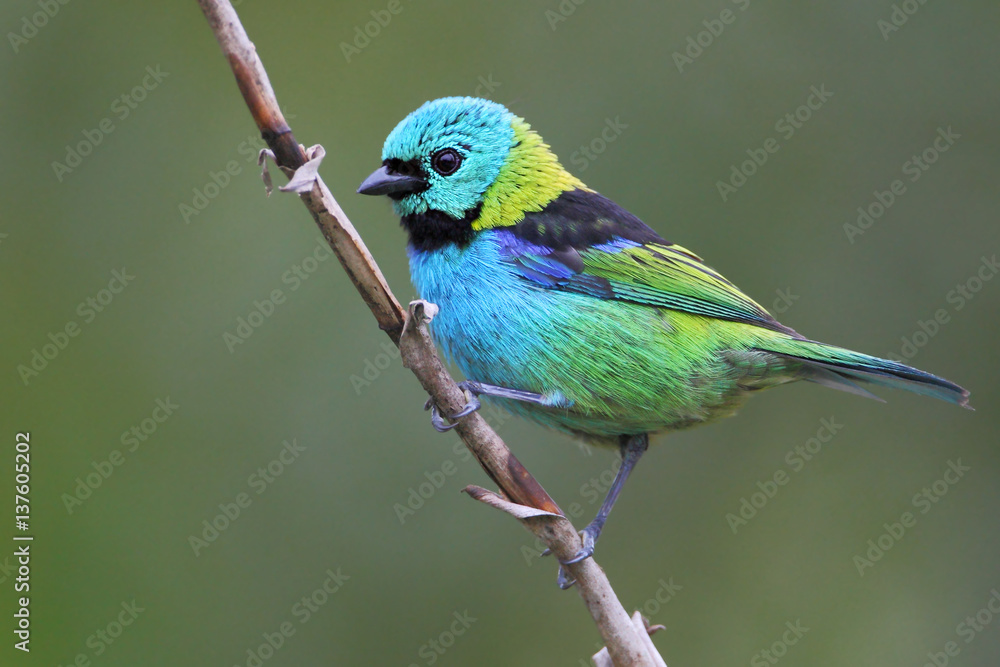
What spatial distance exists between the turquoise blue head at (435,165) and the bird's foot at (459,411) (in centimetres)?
72

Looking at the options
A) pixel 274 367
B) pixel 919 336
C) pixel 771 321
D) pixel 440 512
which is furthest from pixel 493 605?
pixel 919 336

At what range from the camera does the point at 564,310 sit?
359 centimetres

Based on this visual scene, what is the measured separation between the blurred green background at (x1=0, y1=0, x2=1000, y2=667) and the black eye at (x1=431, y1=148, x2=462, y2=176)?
1.71 m

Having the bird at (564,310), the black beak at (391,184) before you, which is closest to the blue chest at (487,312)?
the bird at (564,310)

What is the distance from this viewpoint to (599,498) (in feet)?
17.4

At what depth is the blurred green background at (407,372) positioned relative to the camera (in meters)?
5.11

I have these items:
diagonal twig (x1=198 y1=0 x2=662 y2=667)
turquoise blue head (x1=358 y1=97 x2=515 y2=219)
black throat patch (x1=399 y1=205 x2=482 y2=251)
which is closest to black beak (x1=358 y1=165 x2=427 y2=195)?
turquoise blue head (x1=358 y1=97 x2=515 y2=219)

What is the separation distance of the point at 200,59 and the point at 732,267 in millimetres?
3592

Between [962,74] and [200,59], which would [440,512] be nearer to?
[200,59]

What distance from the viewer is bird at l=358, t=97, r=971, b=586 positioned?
3.52 m

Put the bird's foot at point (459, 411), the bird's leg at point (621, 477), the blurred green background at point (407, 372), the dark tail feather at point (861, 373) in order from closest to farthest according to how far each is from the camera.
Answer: the bird's foot at point (459, 411) < the dark tail feather at point (861, 373) < the bird's leg at point (621, 477) < the blurred green background at point (407, 372)

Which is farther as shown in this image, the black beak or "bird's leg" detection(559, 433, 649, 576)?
the black beak

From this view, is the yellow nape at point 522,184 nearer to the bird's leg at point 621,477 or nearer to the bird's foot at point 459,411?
the bird's foot at point 459,411

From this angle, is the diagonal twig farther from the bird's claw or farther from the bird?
the bird
